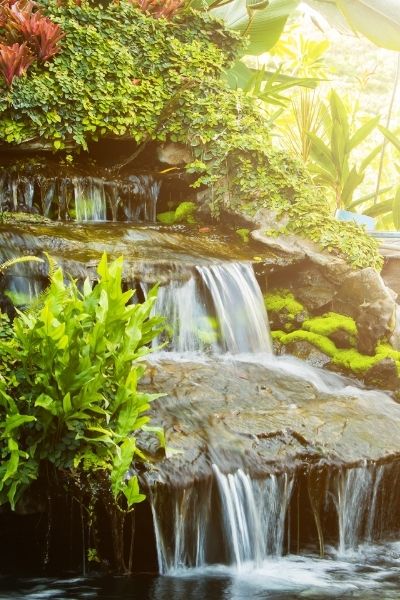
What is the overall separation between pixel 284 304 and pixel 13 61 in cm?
421

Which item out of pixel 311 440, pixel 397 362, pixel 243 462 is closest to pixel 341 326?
pixel 397 362

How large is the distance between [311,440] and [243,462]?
2.13ft

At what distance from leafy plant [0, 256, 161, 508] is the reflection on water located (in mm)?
551

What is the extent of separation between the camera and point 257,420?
210 inches

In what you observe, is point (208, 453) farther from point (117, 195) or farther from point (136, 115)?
point (136, 115)

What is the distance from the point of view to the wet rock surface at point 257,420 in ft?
15.7

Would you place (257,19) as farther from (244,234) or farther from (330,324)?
(330,324)

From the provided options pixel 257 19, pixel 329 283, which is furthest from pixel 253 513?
pixel 257 19

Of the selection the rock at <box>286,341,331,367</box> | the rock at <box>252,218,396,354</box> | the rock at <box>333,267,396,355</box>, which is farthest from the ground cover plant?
the rock at <box>286,341,331,367</box>

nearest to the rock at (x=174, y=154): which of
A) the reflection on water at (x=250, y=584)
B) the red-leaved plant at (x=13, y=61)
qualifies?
the red-leaved plant at (x=13, y=61)

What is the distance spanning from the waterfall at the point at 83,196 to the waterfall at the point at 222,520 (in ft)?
15.3

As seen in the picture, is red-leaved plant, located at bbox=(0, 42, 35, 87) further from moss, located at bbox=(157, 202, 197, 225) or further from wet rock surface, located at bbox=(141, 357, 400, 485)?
wet rock surface, located at bbox=(141, 357, 400, 485)

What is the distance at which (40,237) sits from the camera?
6.64 meters

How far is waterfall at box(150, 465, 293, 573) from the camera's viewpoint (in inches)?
176
